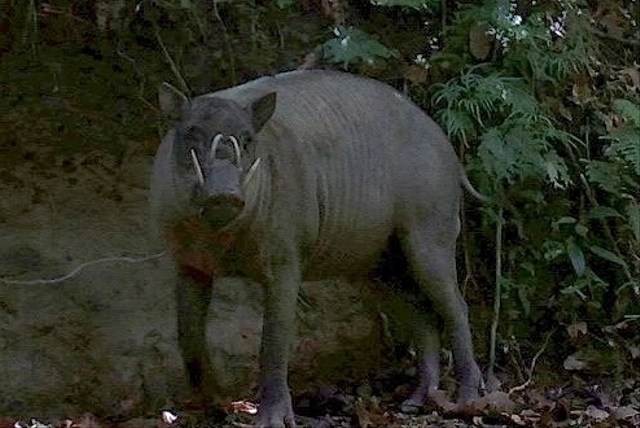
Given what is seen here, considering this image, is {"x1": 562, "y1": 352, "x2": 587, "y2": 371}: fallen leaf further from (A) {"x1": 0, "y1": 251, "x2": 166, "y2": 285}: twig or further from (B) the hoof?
(A) {"x1": 0, "y1": 251, "x2": 166, "y2": 285}: twig

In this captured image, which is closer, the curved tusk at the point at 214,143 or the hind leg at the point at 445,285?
the curved tusk at the point at 214,143

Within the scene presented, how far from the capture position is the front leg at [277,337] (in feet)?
13.8

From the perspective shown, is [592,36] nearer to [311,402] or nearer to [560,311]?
[560,311]

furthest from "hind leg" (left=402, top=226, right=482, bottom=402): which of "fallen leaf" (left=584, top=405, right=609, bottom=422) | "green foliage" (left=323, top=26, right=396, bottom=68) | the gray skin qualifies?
"green foliage" (left=323, top=26, right=396, bottom=68)

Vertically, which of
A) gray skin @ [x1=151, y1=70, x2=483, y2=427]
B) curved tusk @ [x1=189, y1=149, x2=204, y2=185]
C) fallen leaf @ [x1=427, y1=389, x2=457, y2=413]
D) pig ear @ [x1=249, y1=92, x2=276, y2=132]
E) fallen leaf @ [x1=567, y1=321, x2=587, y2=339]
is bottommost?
fallen leaf @ [x1=567, y1=321, x2=587, y2=339]

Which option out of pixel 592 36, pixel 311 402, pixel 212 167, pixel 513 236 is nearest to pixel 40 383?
pixel 311 402

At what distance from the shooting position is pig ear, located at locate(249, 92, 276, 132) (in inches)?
159

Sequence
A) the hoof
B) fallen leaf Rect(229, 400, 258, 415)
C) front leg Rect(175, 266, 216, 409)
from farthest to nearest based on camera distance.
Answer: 1. the hoof
2. fallen leaf Rect(229, 400, 258, 415)
3. front leg Rect(175, 266, 216, 409)

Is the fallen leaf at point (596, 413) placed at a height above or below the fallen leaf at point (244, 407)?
below

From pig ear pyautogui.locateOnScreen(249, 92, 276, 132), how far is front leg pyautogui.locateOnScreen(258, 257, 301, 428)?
1.56 feet

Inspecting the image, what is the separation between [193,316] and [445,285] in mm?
993

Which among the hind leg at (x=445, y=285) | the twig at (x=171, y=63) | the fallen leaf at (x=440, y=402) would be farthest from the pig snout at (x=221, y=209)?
the twig at (x=171, y=63)

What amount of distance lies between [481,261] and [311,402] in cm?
123

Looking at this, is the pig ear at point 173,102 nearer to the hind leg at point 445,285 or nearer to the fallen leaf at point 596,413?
the hind leg at point 445,285
